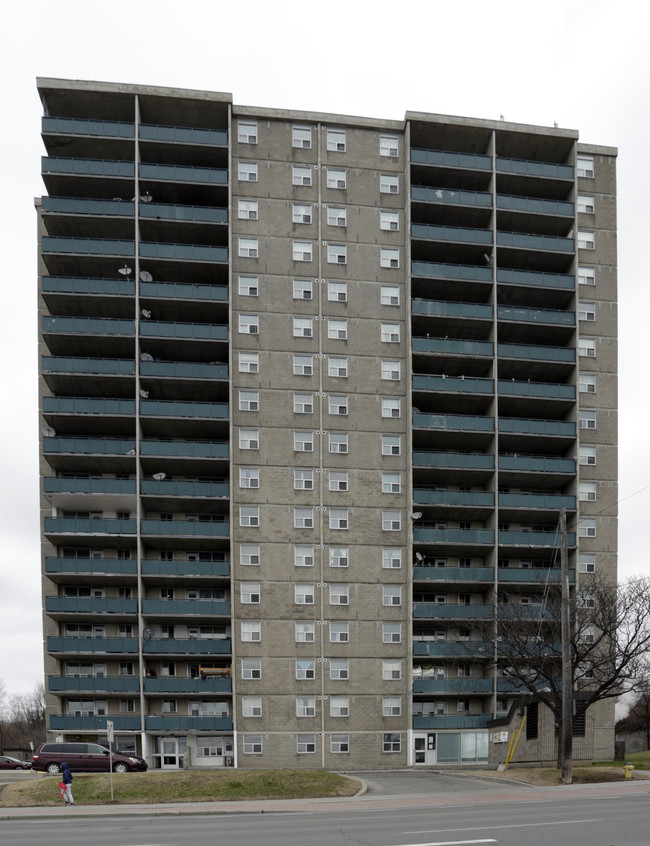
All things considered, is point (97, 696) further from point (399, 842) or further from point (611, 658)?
point (399, 842)

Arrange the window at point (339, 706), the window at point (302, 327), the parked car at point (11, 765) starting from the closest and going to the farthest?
1. the window at point (339, 706)
2. the parked car at point (11, 765)
3. the window at point (302, 327)

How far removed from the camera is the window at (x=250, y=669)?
163 ft

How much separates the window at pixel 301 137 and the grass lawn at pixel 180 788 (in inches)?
1562

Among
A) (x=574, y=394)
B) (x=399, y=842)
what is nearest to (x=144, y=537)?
(x=574, y=394)

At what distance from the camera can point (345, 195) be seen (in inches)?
2174

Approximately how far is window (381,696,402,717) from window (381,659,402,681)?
1183 mm

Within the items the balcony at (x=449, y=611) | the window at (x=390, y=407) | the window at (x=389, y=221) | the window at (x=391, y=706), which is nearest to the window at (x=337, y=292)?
the window at (x=389, y=221)

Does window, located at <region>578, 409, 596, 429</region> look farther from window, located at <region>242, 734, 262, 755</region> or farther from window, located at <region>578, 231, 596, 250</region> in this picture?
window, located at <region>242, 734, 262, 755</region>

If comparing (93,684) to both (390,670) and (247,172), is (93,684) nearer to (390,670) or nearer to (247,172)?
(390,670)

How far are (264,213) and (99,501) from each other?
21.5 metres

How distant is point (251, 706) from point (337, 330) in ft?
79.4

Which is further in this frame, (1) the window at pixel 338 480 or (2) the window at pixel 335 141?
(2) the window at pixel 335 141

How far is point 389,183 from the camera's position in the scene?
5575 cm

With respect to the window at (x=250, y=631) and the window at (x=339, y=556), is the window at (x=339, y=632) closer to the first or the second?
the window at (x=339, y=556)
